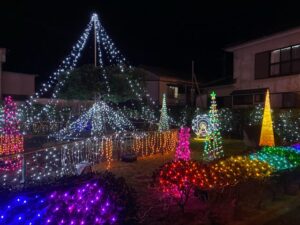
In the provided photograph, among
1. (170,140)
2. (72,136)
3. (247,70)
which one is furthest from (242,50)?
(72,136)

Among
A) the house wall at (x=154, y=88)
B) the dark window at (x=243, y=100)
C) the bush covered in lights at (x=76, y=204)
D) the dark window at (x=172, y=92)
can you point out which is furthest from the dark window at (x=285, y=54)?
the bush covered in lights at (x=76, y=204)

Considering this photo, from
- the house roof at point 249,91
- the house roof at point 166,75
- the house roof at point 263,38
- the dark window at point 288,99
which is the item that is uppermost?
the house roof at point 263,38

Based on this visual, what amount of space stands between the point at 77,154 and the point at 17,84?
1767 centimetres

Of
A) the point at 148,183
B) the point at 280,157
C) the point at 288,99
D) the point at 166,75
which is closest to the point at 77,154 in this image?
the point at 148,183

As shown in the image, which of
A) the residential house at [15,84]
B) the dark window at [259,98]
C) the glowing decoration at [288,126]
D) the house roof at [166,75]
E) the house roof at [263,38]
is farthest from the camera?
the house roof at [166,75]

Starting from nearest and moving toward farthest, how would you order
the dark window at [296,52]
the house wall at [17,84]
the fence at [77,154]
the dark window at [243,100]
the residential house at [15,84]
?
the fence at [77,154] → the dark window at [296,52] → the dark window at [243,100] → the residential house at [15,84] → the house wall at [17,84]

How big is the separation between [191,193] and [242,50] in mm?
20446

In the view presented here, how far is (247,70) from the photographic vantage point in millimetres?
23984

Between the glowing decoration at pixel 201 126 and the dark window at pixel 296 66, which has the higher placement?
the dark window at pixel 296 66

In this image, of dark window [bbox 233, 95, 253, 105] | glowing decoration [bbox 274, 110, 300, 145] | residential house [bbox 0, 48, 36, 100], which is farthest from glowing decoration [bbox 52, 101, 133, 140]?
dark window [bbox 233, 95, 253, 105]

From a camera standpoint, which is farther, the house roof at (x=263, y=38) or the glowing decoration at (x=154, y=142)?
the house roof at (x=263, y=38)

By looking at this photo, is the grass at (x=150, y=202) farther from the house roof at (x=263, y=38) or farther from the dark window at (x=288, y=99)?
the house roof at (x=263, y=38)

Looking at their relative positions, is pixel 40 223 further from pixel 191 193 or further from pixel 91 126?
pixel 91 126

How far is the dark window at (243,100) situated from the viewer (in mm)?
23609
